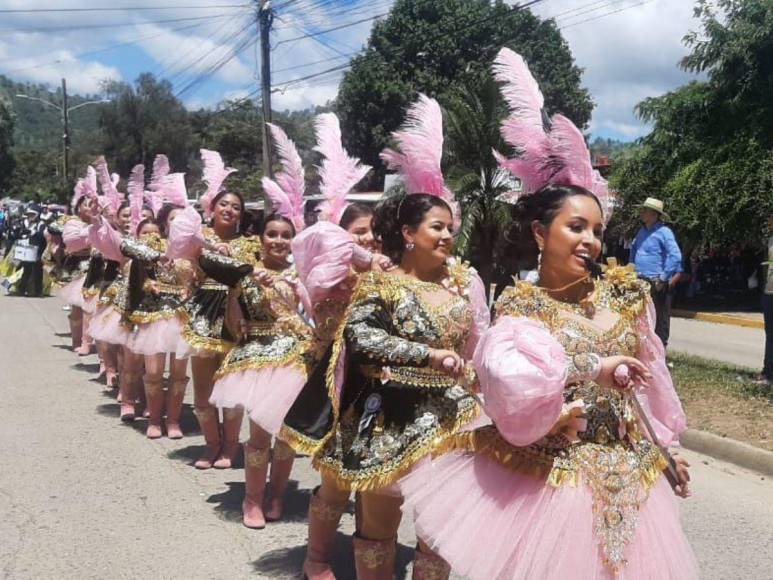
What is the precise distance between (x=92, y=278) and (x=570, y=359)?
28.0ft

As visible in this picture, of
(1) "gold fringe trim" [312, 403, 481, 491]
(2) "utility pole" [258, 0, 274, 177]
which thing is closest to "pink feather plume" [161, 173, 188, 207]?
(1) "gold fringe trim" [312, 403, 481, 491]

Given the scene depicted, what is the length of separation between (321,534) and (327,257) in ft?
4.21

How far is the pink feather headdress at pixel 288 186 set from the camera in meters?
5.27

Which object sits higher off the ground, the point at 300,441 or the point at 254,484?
the point at 300,441

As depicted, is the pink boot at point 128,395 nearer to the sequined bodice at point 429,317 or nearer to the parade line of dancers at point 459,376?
the parade line of dancers at point 459,376

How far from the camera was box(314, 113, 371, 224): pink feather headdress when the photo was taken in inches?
176

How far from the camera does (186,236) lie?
5.59m

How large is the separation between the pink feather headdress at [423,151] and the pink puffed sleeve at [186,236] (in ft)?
7.37

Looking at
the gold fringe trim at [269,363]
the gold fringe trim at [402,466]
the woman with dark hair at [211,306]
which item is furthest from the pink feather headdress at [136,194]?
the gold fringe trim at [402,466]

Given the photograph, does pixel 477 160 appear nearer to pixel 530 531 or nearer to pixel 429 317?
pixel 429 317

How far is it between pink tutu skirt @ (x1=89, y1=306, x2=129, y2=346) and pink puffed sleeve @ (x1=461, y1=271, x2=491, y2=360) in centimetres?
482

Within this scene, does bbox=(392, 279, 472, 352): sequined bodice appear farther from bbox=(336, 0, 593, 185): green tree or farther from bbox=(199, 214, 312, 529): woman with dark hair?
bbox=(336, 0, 593, 185): green tree

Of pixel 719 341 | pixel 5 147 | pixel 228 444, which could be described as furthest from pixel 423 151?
pixel 5 147

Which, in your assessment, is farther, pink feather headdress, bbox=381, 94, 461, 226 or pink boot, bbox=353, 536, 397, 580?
pink feather headdress, bbox=381, 94, 461, 226
